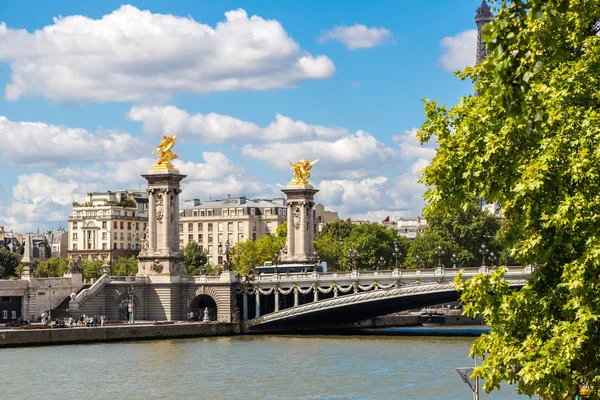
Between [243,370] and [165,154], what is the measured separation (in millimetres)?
29085

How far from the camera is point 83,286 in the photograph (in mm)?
71562

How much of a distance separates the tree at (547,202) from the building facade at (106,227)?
11827 centimetres

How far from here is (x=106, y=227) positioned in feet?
449

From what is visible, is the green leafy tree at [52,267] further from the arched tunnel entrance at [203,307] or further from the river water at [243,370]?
the river water at [243,370]

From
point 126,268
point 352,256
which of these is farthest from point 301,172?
point 126,268

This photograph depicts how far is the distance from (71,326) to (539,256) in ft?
151

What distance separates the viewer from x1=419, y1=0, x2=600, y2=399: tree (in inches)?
689

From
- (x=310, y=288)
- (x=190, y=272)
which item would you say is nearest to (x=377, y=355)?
(x=310, y=288)

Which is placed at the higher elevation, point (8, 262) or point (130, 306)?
point (8, 262)

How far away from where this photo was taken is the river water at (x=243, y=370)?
124 feet

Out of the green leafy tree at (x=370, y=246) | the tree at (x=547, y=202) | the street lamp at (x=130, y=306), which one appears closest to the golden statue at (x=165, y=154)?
the street lamp at (x=130, y=306)

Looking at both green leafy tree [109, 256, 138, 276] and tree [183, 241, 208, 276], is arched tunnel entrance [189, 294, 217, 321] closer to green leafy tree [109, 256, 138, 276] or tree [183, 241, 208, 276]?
green leafy tree [109, 256, 138, 276]

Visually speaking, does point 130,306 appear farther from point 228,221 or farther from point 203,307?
point 228,221

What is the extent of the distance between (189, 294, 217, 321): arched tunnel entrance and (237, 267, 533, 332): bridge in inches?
93.0
